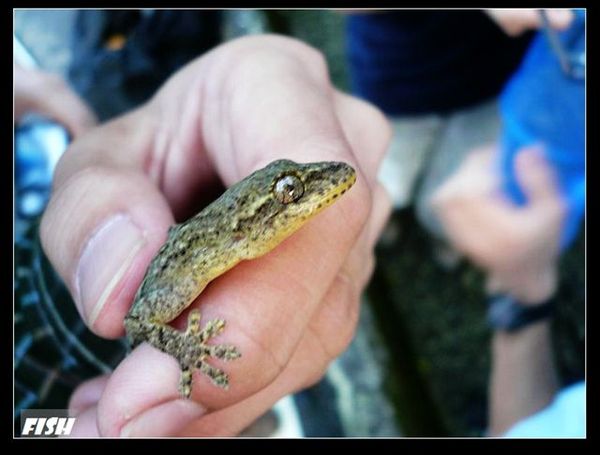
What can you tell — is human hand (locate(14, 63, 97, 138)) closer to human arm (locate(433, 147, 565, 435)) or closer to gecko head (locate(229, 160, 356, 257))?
gecko head (locate(229, 160, 356, 257))

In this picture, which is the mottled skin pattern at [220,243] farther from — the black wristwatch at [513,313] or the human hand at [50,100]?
the black wristwatch at [513,313]

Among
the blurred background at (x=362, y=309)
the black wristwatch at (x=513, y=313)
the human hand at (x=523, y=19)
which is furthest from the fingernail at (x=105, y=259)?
the black wristwatch at (x=513, y=313)

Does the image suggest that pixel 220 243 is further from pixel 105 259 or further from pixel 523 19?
pixel 523 19

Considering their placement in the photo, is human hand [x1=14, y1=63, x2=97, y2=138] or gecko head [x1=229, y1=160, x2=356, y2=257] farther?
human hand [x1=14, y1=63, x2=97, y2=138]

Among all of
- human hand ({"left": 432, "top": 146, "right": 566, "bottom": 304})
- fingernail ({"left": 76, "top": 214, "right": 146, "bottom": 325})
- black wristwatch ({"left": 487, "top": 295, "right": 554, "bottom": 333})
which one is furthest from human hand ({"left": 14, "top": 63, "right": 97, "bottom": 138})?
black wristwatch ({"left": 487, "top": 295, "right": 554, "bottom": 333})

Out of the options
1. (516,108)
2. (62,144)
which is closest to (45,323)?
(62,144)

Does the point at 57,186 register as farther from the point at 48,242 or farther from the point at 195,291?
the point at 195,291
